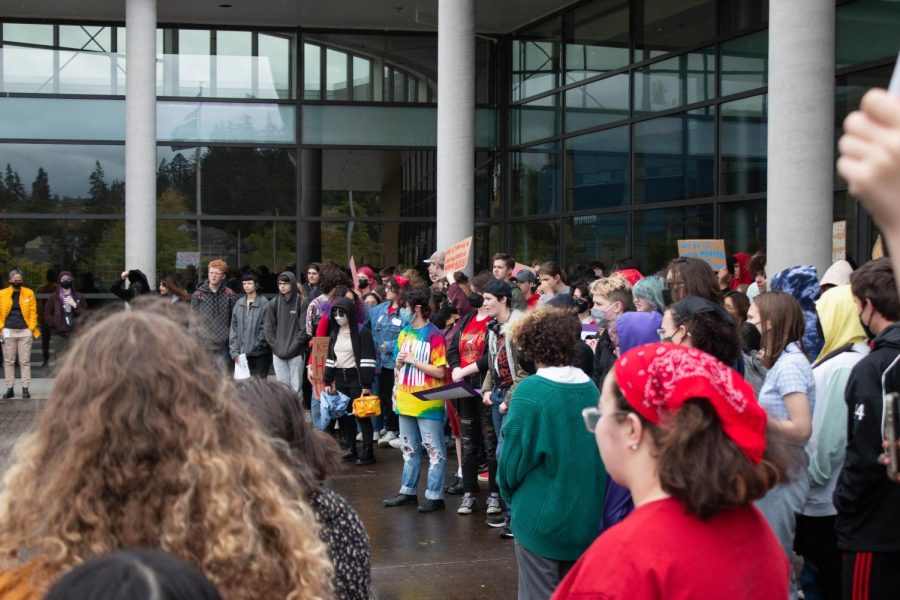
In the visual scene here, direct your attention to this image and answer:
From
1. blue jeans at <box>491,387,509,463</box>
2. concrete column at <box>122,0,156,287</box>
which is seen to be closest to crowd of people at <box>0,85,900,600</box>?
blue jeans at <box>491,387,509,463</box>

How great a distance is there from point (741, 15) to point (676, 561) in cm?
1486

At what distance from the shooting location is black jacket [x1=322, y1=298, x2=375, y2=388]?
1065 cm

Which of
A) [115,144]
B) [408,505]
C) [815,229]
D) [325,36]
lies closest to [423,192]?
[325,36]

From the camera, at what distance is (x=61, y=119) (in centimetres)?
2042

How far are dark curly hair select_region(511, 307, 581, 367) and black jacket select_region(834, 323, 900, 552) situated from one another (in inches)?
60.0

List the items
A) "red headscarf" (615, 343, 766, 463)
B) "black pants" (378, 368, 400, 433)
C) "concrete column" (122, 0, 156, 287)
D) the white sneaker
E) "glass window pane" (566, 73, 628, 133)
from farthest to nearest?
"glass window pane" (566, 73, 628, 133) < "concrete column" (122, 0, 156, 287) < the white sneaker < "black pants" (378, 368, 400, 433) < "red headscarf" (615, 343, 766, 463)

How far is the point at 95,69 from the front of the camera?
2061cm

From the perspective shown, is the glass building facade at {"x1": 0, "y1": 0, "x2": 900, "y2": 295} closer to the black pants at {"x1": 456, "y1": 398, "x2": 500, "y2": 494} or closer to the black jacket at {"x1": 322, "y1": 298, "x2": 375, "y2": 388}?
the black jacket at {"x1": 322, "y1": 298, "x2": 375, "y2": 388}

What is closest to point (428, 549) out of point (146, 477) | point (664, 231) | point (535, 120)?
point (146, 477)

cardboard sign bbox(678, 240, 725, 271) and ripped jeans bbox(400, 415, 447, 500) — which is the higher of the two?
cardboard sign bbox(678, 240, 725, 271)

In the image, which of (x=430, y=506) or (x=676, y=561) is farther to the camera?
(x=430, y=506)

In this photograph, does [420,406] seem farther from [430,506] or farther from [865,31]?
[865,31]

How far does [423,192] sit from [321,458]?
18.9m

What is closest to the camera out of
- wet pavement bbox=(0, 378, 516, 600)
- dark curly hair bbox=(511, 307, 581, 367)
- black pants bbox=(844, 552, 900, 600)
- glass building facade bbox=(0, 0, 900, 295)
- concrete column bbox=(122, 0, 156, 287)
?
black pants bbox=(844, 552, 900, 600)
